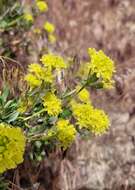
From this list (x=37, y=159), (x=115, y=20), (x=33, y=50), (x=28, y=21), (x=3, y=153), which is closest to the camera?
(x=3, y=153)

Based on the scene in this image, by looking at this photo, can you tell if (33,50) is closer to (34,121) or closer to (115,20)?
(115,20)

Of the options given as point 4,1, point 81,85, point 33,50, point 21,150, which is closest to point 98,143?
point 33,50

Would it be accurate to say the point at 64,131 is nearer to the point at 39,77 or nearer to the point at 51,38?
the point at 39,77

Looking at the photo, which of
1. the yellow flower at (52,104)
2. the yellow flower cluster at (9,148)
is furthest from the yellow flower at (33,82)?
the yellow flower cluster at (9,148)

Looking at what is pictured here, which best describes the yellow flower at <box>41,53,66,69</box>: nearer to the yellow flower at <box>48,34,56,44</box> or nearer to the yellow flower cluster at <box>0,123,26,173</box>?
the yellow flower cluster at <box>0,123,26,173</box>

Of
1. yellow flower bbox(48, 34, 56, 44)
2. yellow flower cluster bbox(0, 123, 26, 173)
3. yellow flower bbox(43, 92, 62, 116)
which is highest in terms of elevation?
yellow flower bbox(48, 34, 56, 44)

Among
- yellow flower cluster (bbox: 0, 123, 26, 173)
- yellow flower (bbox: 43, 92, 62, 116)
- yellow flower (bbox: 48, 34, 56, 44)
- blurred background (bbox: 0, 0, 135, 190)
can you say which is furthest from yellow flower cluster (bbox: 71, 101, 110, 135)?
yellow flower (bbox: 48, 34, 56, 44)

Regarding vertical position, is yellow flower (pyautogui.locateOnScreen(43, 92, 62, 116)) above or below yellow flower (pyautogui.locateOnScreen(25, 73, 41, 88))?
below

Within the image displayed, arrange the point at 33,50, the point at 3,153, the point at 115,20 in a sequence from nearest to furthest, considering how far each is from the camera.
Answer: the point at 3,153 < the point at 33,50 < the point at 115,20
